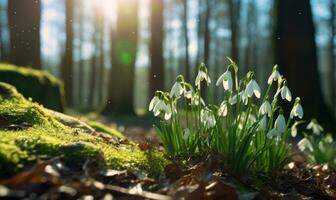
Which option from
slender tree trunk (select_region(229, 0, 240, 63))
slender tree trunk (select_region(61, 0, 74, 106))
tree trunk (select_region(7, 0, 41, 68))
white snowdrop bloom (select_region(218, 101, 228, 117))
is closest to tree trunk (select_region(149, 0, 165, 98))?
slender tree trunk (select_region(61, 0, 74, 106))

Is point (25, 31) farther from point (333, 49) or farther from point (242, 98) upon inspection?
point (333, 49)

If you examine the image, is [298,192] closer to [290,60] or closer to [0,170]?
[0,170]

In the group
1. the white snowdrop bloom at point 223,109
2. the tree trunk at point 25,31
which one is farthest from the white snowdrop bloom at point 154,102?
the tree trunk at point 25,31

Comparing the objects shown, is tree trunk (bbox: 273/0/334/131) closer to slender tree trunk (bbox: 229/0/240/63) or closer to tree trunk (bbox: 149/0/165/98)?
tree trunk (bbox: 149/0/165/98)

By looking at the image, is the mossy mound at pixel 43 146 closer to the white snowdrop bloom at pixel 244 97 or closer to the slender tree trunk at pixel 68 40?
the white snowdrop bloom at pixel 244 97

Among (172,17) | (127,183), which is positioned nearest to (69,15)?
(172,17)
